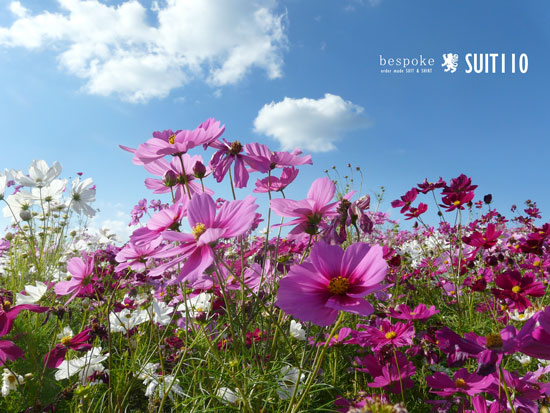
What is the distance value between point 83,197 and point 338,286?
5.86 ft

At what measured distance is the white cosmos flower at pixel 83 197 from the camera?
197 centimetres

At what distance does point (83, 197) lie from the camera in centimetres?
202

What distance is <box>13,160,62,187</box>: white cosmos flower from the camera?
185cm

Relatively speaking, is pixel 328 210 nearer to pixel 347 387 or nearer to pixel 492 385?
pixel 492 385

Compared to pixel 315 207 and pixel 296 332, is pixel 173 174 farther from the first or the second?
pixel 296 332

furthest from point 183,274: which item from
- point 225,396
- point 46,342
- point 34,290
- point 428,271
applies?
point 428,271

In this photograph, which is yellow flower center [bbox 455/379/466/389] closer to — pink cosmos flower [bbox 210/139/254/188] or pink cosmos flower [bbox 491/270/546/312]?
pink cosmos flower [bbox 491/270/546/312]

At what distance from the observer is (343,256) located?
25.4 inches

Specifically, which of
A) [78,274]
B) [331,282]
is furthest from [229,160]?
[78,274]

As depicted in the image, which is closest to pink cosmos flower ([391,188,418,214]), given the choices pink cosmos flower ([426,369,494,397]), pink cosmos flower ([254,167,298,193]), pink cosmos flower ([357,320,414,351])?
pink cosmos flower ([357,320,414,351])

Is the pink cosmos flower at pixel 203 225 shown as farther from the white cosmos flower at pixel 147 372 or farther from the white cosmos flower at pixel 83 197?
the white cosmos flower at pixel 83 197

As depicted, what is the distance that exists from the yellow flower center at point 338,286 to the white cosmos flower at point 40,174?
170 cm

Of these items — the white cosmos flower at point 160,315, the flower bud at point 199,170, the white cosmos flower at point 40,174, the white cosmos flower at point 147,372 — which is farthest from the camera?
the white cosmos flower at point 40,174

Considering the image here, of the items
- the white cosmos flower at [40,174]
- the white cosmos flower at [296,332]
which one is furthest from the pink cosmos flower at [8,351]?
the white cosmos flower at [40,174]
